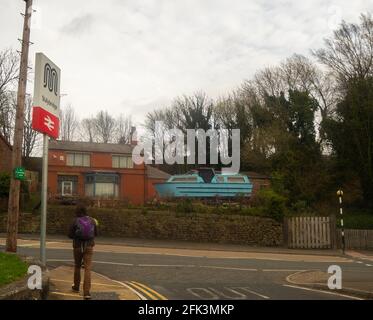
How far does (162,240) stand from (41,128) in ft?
69.0

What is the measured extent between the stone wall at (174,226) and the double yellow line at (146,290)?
61.7ft

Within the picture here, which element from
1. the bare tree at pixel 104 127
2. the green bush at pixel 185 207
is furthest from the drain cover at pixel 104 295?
the bare tree at pixel 104 127

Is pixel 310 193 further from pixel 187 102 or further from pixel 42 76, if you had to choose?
pixel 42 76

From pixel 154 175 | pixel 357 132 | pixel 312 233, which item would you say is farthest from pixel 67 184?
pixel 357 132

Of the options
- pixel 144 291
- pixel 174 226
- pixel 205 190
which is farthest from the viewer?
pixel 205 190

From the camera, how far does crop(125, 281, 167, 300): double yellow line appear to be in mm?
10852

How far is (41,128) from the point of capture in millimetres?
11828

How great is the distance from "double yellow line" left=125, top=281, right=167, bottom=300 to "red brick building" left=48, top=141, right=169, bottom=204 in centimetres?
3311

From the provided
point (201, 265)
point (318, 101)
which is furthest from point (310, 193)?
point (201, 265)

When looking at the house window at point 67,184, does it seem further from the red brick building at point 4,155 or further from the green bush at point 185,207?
the green bush at point 185,207

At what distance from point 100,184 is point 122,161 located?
3.73 metres

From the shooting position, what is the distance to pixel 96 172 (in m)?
48.2

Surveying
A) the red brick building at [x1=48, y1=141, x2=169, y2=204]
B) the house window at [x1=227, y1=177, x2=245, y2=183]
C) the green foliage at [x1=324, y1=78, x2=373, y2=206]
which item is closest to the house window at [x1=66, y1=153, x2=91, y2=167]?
the red brick building at [x1=48, y1=141, x2=169, y2=204]

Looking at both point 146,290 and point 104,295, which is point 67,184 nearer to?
point 146,290
